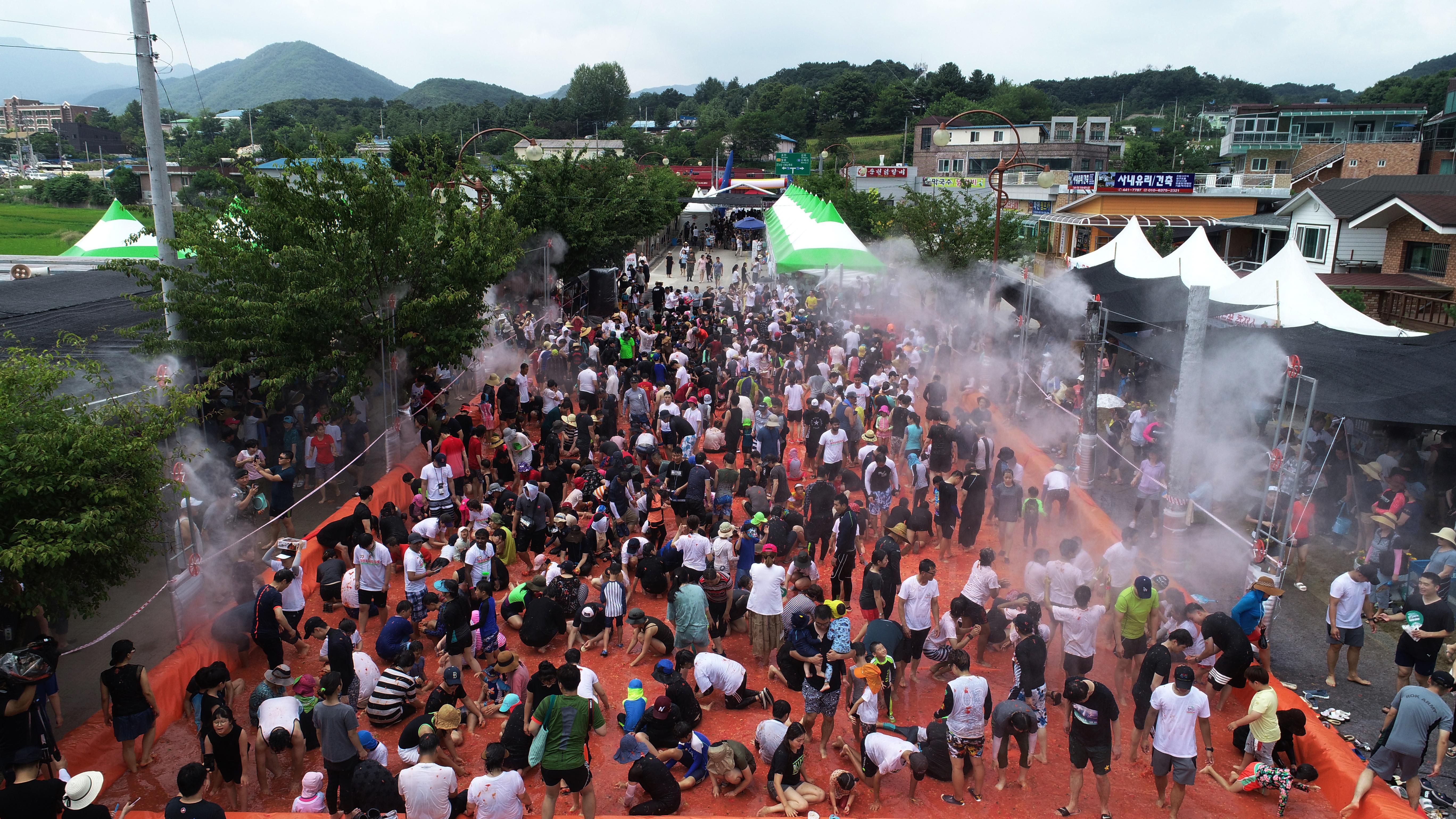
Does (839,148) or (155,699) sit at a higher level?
(839,148)

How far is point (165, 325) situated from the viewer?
36.1 feet

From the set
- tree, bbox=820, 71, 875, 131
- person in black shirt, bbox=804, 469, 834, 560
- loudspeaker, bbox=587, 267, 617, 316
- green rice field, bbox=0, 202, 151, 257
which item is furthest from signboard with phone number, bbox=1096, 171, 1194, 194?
tree, bbox=820, 71, 875, 131

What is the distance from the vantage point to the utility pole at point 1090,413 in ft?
40.7

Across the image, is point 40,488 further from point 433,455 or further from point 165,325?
point 165,325

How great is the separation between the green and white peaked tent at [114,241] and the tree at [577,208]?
9491 millimetres

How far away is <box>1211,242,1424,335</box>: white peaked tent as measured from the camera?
51.4 ft

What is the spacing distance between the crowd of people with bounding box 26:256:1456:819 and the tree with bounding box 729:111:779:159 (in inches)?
3970

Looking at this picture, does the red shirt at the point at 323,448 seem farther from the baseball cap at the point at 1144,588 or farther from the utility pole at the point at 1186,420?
the utility pole at the point at 1186,420

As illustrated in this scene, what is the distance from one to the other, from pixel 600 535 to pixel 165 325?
20.5 ft

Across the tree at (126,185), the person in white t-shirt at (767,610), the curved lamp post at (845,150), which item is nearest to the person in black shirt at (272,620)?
the person in white t-shirt at (767,610)

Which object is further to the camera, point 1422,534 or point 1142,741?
point 1422,534

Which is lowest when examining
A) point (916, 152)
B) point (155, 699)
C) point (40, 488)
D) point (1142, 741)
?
point (1142, 741)

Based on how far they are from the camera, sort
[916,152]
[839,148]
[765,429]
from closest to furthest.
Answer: [765,429], [916,152], [839,148]

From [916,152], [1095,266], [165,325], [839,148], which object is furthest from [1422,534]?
[839,148]
